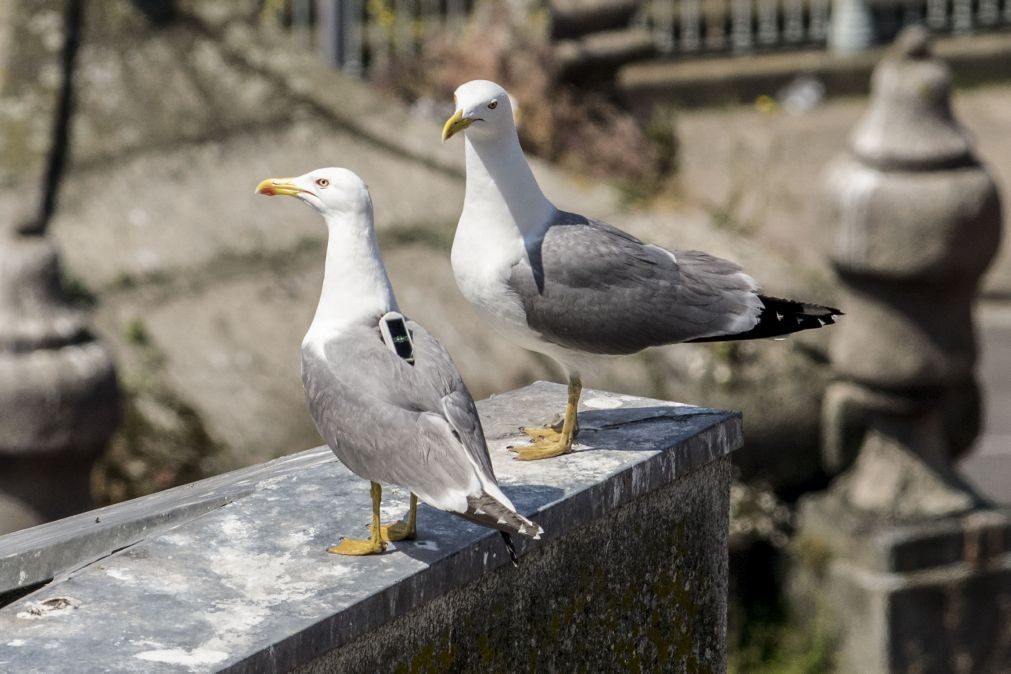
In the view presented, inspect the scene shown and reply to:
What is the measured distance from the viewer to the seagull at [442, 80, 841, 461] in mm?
3168

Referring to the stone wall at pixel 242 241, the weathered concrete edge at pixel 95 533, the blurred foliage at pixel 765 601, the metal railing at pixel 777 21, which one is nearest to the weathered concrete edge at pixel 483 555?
the weathered concrete edge at pixel 95 533

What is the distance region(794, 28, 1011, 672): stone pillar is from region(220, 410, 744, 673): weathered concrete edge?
145 inches

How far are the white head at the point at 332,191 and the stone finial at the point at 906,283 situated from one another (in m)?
4.36

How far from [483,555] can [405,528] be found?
0.40 ft

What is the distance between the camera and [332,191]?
2.66 metres

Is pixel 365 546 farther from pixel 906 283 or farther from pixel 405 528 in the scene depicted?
pixel 906 283

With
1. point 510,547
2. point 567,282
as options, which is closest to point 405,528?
point 510,547

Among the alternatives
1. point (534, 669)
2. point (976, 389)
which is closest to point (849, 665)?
point (976, 389)

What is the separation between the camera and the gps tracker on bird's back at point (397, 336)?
2598 mm

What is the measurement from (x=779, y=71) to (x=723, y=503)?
42.9ft

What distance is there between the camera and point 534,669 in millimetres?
2734

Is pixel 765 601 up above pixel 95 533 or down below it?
below

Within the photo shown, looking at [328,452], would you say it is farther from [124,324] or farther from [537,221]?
[124,324]

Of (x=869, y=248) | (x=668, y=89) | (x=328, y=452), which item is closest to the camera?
(x=328, y=452)
